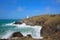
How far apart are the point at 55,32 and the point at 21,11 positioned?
85 centimetres

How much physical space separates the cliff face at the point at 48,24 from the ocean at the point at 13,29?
88 millimetres

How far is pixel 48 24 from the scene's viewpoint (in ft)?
7.33

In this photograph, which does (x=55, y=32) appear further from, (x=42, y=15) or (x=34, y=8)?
(x=34, y=8)

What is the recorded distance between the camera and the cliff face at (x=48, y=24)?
2213 mm

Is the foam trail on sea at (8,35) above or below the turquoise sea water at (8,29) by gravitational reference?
below

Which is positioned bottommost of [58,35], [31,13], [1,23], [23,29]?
[58,35]

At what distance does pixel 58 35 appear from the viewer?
2219mm

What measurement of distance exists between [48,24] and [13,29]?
748 millimetres

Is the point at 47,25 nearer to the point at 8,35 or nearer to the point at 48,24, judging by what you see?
the point at 48,24

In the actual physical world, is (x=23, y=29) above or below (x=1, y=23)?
below

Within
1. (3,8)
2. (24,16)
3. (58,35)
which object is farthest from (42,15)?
(3,8)

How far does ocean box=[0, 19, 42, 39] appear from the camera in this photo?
218cm

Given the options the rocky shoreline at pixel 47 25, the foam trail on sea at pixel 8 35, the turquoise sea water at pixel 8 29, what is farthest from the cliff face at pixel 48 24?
the foam trail on sea at pixel 8 35

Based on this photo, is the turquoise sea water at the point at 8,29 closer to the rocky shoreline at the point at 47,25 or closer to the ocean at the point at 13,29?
the ocean at the point at 13,29
